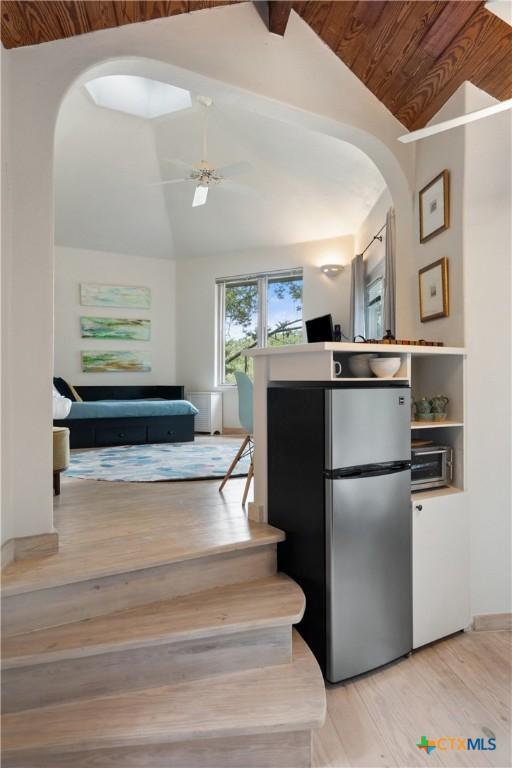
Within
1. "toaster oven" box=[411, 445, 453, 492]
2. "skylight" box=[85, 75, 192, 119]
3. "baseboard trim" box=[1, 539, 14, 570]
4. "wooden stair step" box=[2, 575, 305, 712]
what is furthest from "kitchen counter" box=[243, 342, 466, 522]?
"skylight" box=[85, 75, 192, 119]

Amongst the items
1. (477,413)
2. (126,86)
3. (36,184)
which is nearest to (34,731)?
(36,184)

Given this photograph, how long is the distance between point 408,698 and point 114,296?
21.5ft

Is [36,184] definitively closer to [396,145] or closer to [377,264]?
[396,145]

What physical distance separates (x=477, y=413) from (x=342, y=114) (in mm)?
1789

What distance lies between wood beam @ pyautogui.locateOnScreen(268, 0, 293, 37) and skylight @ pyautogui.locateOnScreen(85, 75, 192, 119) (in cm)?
292

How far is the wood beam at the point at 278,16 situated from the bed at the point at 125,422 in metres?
4.21

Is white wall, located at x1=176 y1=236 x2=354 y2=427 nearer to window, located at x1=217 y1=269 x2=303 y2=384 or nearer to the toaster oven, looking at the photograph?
window, located at x1=217 y1=269 x2=303 y2=384

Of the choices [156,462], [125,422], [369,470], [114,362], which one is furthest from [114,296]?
[369,470]

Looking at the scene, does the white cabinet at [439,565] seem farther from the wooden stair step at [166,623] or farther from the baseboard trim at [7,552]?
the baseboard trim at [7,552]

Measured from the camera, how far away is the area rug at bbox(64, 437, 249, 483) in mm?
3600

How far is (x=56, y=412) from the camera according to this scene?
13.2ft

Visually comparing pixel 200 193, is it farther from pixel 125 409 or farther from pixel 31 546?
pixel 31 546

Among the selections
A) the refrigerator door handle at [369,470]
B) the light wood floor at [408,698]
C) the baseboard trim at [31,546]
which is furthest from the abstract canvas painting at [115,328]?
the refrigerator door handle at [369,470]

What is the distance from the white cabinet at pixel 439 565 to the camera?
2.01 meters
